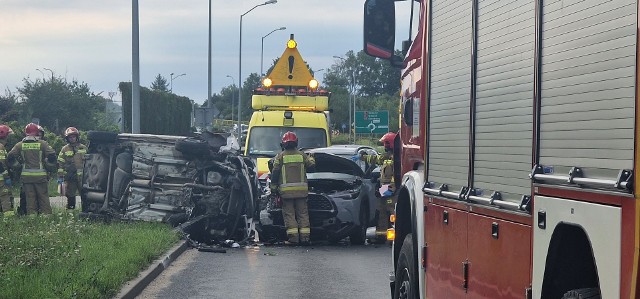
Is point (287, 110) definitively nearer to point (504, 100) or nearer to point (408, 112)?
point (408, 112)

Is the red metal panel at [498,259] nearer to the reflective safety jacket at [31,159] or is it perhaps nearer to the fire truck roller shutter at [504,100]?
the fire truck roller shutter at [504,100]

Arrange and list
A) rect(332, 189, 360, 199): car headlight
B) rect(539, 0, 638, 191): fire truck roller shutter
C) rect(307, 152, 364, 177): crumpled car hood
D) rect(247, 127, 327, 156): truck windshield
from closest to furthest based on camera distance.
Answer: rect(539, 0, 638, 191): fire truck roller shutter, rect(332, 189, 360, 199): car headlight, rect(307, 152, 364, 177): crumpled car hood, rect(247, 127, 327, 156): truck windshield

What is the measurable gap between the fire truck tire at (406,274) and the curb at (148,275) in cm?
363

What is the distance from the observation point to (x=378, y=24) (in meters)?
8.34

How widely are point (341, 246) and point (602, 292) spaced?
14.9 meters

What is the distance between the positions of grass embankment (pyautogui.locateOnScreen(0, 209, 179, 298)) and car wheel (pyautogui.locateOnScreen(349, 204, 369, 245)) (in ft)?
9.93

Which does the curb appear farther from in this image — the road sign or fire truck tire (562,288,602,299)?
the road sign

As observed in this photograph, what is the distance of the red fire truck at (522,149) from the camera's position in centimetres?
405

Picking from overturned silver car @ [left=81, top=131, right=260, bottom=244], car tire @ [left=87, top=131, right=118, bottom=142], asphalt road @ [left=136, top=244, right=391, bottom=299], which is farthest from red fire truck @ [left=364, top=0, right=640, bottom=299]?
car tire @ [left=87, top=131, right=118, bottom=142]

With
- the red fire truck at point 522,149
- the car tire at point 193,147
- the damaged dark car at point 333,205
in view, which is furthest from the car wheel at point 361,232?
the red fire truck at point 522,149

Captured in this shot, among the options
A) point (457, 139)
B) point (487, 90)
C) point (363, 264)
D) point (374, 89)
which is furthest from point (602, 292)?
point (374, 89)

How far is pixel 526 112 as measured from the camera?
207 inches

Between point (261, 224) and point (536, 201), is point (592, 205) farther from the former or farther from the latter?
point (261, 224)

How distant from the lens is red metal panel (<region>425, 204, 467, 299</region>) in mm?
6465
